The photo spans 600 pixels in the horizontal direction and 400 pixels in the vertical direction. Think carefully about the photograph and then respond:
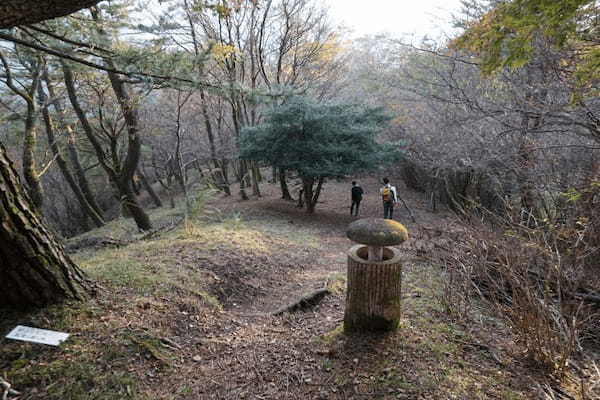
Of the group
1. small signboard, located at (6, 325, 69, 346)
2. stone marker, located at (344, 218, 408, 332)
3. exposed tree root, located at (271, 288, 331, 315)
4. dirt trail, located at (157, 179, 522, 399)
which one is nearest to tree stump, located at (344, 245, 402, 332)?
stone marker, located at (344, 218, 408, 332)

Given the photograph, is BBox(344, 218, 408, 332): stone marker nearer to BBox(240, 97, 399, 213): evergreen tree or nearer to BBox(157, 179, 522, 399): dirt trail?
BBox(157, 179, 522, 399): dirt trail

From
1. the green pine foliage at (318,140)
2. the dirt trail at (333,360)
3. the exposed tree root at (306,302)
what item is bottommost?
the exposed tree root at (306,302)

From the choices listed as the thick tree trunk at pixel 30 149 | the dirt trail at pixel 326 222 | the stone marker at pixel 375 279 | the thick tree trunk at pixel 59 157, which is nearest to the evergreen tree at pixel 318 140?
the dirt trail at pixel 326 222

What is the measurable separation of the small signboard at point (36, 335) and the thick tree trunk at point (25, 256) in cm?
27

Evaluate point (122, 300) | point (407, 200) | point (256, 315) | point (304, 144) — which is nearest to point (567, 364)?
point (256, 315)

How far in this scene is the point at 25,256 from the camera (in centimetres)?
238

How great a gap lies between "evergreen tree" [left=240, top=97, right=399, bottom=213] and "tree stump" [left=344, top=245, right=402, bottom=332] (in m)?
7.21

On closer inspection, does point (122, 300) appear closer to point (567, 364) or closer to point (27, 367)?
point (27, 367)

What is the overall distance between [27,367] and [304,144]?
8.63m

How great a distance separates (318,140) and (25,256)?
842 cm

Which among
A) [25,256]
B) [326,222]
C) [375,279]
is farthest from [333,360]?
[326,222]

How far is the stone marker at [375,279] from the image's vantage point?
2510mm

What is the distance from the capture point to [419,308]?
3410 mm

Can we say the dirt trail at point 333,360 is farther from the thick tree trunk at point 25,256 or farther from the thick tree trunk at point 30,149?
the thick tree trunk at point 30,149
